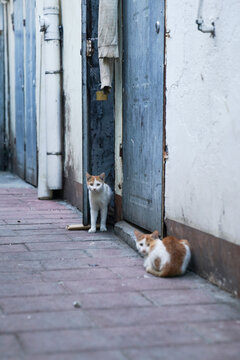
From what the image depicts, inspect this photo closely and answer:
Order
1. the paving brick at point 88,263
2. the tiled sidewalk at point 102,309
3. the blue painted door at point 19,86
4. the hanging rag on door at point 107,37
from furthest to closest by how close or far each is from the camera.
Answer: the blue painted door at point 19,86, the hanging rag on door at point 107,37, the paving brick at point 88,263, the tiled sidewalk at point 102,309

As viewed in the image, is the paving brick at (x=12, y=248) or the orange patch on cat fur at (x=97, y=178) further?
the orange patch on cat fur at (x=97, y=178)

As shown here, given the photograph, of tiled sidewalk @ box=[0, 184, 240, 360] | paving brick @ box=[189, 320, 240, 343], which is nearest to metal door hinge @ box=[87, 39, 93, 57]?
tiled sidewalk @ box=[0, 184, 240, 360]

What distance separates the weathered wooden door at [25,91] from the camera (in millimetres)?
10375

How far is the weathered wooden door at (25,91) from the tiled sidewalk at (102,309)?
4.98 metres

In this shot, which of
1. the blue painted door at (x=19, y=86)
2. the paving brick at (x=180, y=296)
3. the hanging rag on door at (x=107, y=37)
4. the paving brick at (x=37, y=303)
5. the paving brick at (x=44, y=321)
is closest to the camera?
the paving brick at (x=44, y=321)

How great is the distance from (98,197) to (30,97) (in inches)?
187

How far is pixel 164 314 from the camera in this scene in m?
3.65

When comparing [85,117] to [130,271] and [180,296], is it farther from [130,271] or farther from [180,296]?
[180,296]

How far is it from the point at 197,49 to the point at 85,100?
7.39 feet

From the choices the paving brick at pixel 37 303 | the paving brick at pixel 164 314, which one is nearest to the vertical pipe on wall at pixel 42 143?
the paving brick at pixel 37 303

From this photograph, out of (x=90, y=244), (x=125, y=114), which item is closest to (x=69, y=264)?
(x=90, y=244)

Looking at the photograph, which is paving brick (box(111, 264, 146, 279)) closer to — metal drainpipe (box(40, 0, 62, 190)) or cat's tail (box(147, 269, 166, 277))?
cat's tail (box(147, 269, 166, 277))

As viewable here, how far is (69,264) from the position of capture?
4.95m

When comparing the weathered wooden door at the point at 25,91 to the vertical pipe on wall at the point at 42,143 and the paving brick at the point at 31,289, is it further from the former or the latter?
the paving brick at the point at 31,289
